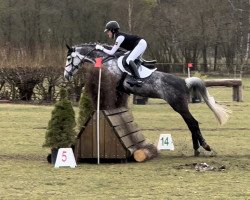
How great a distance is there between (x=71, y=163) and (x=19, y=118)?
31.6 ft

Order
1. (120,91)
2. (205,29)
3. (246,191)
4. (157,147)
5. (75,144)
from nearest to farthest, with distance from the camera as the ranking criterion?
(246,191) < (75,144) < (120,91) < (157,147) < (205,29)

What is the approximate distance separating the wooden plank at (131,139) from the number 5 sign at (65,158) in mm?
1177

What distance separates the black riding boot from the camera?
11188mm

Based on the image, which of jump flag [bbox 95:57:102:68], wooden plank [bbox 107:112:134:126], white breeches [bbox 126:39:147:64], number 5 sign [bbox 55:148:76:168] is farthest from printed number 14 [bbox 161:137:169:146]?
number 5 sign [bbox 55:148:76:168]

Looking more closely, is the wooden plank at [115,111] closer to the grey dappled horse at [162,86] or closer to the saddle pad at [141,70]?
the grey dappled horse at [162,86]

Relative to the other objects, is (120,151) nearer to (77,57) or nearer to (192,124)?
(192,124)

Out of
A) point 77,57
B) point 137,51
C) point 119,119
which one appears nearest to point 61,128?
point 119,119

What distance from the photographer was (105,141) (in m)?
10.9

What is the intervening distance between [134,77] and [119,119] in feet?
2.78

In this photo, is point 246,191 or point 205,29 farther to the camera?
point 205,29

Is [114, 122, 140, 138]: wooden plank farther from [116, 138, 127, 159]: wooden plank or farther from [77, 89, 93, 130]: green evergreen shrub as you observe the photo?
[77, 89, 93, 130]: green evergreen shrub

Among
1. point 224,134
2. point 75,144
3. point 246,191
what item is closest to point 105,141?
point 75,144

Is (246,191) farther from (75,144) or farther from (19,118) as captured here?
(19,118)

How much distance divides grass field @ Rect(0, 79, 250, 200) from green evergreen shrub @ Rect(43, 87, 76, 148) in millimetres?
451
